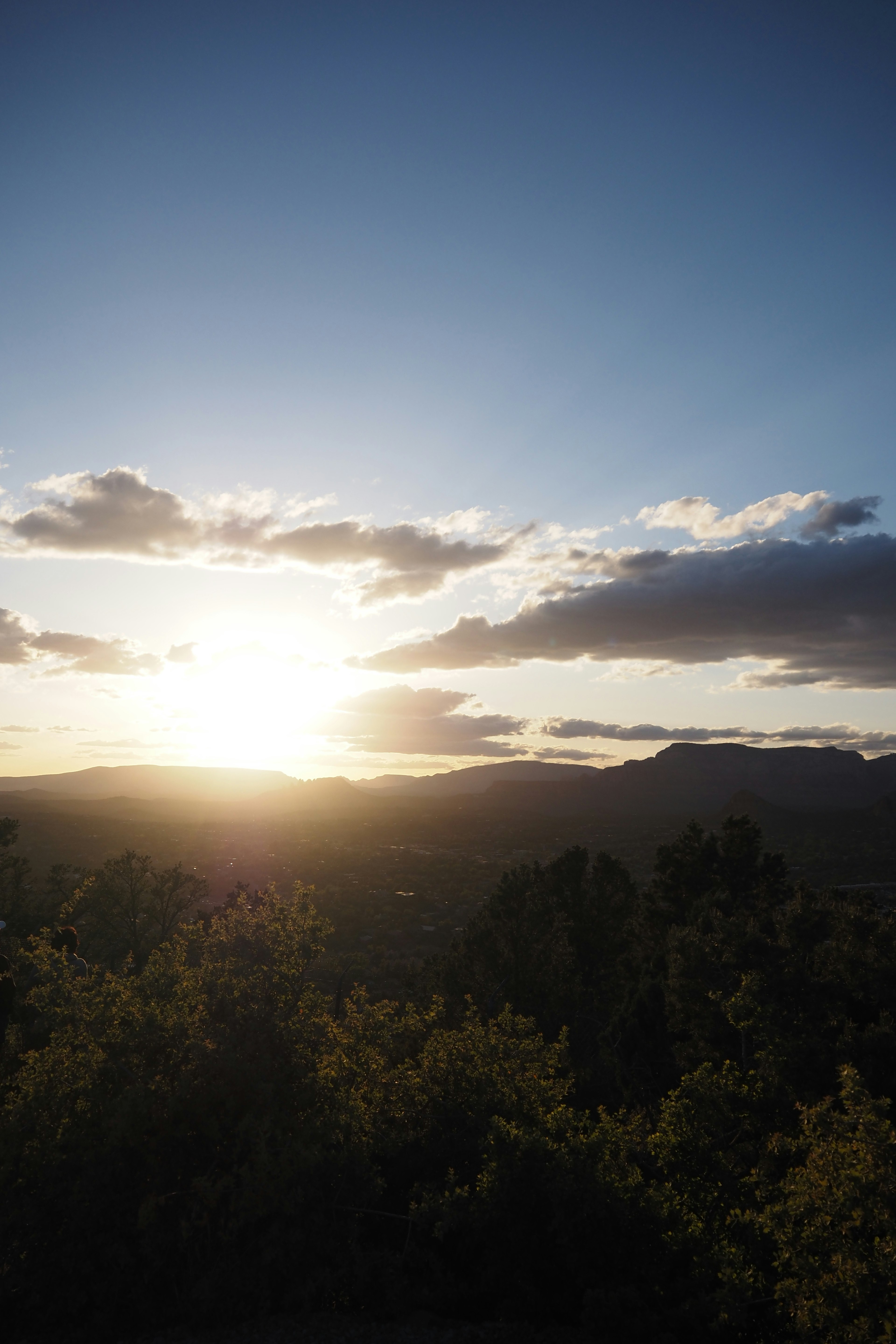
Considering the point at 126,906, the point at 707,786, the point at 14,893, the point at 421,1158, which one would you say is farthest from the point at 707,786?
the point at 421,1158

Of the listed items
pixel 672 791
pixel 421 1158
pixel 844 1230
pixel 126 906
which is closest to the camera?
pixel 844 1230

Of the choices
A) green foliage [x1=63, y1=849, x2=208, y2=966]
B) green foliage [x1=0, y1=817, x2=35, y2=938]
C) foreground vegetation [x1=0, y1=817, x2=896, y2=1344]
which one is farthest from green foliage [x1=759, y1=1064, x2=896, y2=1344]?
green foliage [x1=63, y1=849, x2=208, y2=966]

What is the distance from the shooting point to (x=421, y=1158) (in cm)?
1461

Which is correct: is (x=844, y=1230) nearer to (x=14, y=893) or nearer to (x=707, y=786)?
(x=14, y=893)

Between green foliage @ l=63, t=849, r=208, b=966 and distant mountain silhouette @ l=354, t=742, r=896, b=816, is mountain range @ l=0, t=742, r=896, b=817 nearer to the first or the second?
distant mountain silhouette @ l=354, t=742, r=896, b=816

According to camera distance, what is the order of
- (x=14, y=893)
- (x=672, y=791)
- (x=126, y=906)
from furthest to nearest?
(x=672, y=791)
(x=126, y=906)
(x=14, y=893)

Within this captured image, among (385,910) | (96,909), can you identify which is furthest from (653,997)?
(385,910)

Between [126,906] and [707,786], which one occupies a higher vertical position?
[126,906]

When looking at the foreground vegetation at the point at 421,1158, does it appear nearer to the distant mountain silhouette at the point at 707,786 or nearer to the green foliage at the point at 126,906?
the green foliage at the point at 126,906

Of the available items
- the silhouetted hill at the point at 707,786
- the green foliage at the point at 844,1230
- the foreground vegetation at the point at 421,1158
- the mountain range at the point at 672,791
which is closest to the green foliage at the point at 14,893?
the foreground vegetation at the point at 421,1158

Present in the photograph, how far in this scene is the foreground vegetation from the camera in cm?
1133

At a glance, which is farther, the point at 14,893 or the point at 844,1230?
the point at 14,893

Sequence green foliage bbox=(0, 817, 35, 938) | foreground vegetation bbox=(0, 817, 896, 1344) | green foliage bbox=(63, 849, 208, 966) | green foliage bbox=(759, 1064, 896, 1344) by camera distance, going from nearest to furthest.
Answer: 1. green foliage bbox=(759, 1064, 896, 1344)
2. foreground vegetation bbox=(0, 817, 896, 1344)
3. green foliage bbox=(0, 817, 35, 938)
4. green foliage bbox=(63, 849, 208, 966)

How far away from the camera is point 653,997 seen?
79.3 feet
